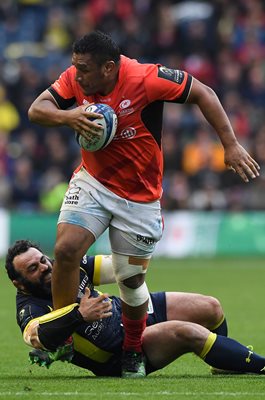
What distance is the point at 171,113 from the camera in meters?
21.4

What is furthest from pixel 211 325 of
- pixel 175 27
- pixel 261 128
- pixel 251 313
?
pixel 175 27

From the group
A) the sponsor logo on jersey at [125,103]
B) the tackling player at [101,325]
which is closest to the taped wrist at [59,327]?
the tackling player at [101,325]

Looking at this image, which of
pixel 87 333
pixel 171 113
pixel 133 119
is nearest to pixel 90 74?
pixel 133 119

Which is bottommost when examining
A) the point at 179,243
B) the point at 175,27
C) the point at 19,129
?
the point at 179,243

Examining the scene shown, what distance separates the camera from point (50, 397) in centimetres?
670

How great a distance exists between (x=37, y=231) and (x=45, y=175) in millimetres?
1070

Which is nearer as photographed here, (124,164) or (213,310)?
(124,164)

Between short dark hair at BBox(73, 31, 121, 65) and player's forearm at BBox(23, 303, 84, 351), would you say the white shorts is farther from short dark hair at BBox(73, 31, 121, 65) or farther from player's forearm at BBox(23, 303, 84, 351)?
short dark hair at BBox(73, 31, 121, 65)

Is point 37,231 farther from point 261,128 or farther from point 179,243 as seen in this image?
point 261,128

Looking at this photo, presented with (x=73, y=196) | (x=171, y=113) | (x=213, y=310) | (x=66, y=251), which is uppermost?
(x=73, y=196)

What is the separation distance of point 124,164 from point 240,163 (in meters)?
0.81

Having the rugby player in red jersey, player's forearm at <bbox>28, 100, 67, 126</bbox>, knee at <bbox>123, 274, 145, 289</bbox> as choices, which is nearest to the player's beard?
the rugby player in red jersey

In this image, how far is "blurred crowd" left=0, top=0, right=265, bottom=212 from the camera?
20.5 m

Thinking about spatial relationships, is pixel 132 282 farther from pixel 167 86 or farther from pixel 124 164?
pixel 167 86
